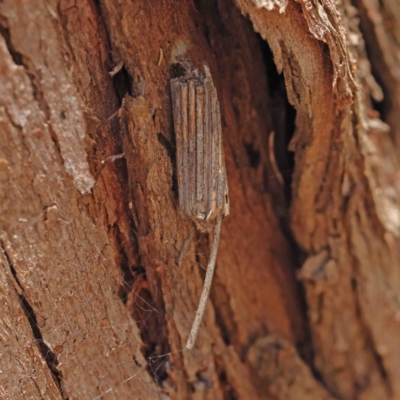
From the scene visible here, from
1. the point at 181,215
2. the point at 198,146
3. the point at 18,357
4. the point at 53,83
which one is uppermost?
the point at 53,83

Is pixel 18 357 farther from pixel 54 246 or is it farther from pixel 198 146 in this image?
pixel 198 146

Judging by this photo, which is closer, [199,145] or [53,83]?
[53,83]

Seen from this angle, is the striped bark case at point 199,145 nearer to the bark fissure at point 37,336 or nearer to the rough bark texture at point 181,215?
the rough bark texture at point 181,215

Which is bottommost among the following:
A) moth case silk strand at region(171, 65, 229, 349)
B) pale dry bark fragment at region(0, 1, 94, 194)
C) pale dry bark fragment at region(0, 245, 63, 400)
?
pale dry bark fragment at region(0, 245, 63, 400)

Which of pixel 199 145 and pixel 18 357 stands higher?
pixel 199 145

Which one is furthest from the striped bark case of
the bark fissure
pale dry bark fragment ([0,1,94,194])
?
the bark fissure

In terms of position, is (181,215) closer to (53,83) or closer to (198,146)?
(198,146)

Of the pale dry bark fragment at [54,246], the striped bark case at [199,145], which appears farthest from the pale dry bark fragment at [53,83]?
the striped bark case at [199,145]

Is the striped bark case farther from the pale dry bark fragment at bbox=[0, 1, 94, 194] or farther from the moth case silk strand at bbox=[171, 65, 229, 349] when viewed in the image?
the pale dry bark fragment at bbox=[0, 1, 94, 194]

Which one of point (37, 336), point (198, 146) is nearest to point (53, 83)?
point (198, 146)
